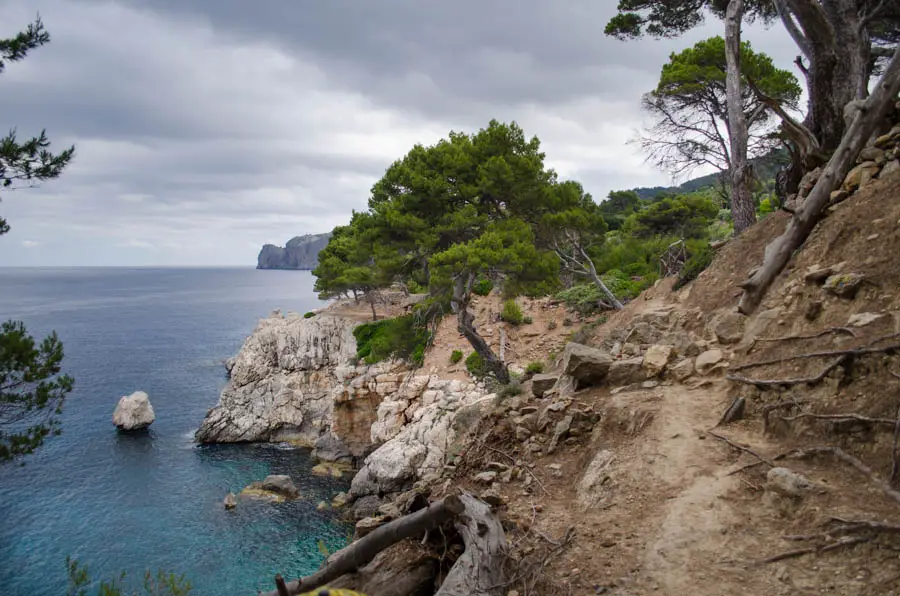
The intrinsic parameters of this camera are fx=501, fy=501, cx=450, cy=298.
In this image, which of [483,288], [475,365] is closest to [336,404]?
[475,365]

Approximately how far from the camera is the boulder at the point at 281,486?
22934 millimetres

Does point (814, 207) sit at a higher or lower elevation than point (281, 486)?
higher

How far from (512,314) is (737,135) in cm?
1329

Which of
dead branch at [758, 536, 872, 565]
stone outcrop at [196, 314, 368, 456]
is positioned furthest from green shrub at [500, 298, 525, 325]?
dead branch at [758, 536, 872, 565]

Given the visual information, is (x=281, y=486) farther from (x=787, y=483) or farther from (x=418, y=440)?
(x=787, y=483)

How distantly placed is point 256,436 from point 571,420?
28.8 metres

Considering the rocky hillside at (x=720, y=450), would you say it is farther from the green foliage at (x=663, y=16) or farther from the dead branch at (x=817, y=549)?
the green foliage at (x=663, y=16)

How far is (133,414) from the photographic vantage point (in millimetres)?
33125

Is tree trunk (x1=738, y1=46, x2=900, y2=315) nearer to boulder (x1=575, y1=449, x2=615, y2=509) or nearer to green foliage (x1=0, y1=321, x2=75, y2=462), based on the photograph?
boulder (x1=575, y1=449, x2=615, y2=509)

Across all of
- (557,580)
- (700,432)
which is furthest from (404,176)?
(557,580)

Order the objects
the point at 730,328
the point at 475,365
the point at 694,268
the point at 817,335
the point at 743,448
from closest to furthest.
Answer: the point at 743,448 < the point at 817,335 < the point at 730,328 < the point at 694,268 < the point at 475,365

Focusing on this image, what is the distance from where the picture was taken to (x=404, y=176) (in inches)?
743

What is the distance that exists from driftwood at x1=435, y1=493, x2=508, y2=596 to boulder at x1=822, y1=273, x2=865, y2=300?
203 inches

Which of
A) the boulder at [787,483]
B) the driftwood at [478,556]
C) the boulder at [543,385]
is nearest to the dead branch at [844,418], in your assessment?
the boulder at [787,483]
